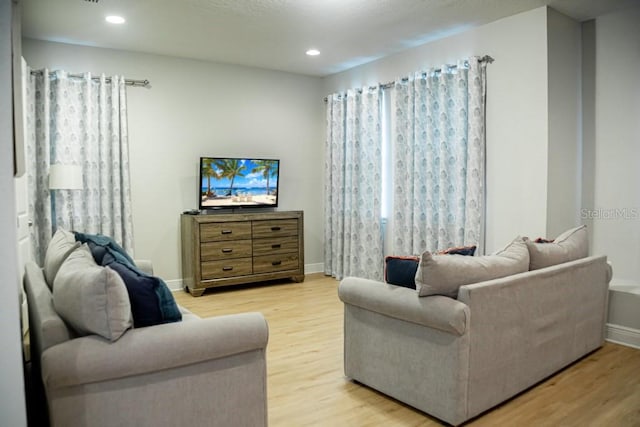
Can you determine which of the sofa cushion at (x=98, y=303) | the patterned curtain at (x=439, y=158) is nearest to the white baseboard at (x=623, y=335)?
the patterned curtain at (x=439, y=158)

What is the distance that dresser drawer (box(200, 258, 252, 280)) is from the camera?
5566 millimetres

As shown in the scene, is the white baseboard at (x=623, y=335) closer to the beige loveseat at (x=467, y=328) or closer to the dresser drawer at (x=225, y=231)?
the beige loveseat at (x=467, y=328)

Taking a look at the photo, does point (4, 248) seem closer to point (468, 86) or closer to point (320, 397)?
point (320, 397)

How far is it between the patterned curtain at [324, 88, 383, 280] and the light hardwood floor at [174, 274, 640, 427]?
1865mm

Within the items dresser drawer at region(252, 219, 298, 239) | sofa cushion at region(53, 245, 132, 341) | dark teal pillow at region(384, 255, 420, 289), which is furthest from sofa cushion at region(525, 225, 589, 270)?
dresser drawer at region(252, 219, 298, 239)

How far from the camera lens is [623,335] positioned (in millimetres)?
3844

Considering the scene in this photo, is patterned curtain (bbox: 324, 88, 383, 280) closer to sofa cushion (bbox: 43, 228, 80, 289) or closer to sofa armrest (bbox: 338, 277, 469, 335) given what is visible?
sofa armrest (bbox: 338, 277, 469, 335)

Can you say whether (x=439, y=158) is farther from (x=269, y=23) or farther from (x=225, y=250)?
(x=225, y=250)

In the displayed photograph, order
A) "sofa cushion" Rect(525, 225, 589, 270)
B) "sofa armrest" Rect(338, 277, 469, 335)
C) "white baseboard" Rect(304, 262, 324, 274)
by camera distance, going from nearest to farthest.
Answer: "sofa armrest" Rect(338, 277, 469, 335)
"sofa cushion" Rect(525, 225, 589, 270)
"white baseboard" Rect(304, 262, 324, 274)

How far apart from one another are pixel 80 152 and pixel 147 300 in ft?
12.3

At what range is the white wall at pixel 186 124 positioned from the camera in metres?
5.47

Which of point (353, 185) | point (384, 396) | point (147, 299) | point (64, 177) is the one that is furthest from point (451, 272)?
point (64, 177)

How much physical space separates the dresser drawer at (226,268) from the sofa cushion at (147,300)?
349 centimetres

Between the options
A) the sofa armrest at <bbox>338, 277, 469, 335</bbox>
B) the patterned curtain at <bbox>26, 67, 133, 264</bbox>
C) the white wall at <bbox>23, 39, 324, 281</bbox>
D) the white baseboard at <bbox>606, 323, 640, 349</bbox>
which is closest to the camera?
the sofa armrest at <bbox>338, 277, 469, 335</bbox>
